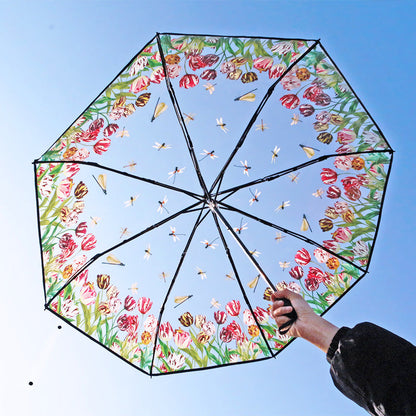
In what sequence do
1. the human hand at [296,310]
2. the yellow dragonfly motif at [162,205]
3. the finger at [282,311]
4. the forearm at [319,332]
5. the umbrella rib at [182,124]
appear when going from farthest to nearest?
the yellow dragonfly motif at [162,205] < the umbrella rib at [182,124] < the finger at [282,311] < the human hand at [296,310] < the forearm at [319,332]

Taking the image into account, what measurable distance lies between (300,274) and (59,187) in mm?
2629

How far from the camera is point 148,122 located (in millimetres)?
3803

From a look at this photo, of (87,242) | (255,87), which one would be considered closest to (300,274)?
(255,87)

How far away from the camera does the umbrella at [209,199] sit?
3730 millimetres

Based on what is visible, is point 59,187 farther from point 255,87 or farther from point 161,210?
point 255,87

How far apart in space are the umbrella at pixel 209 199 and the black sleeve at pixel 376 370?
253cm

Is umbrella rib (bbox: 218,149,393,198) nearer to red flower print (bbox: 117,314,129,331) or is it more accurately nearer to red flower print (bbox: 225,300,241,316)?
red flower print (bbox: 225,300,241,316)

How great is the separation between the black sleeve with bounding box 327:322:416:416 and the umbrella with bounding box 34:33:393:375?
253cm

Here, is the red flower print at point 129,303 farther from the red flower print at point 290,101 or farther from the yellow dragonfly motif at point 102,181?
the red flower print at point 290,101

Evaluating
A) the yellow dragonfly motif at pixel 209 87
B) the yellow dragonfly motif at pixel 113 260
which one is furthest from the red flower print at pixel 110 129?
the yellow dragonfly motif at pixel 113 260

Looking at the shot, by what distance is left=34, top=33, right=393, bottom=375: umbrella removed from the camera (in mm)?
3730

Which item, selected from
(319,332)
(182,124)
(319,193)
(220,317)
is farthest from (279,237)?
(319,332)

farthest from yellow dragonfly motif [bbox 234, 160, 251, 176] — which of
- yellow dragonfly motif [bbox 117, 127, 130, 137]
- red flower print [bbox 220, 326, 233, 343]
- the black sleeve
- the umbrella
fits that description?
the black sleeve

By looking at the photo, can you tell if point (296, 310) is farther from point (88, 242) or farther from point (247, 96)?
point (88, 242)
